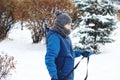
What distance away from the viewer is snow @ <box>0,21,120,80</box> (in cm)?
771

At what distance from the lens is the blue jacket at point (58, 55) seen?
12.7 ft

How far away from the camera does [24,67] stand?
27.8 ft

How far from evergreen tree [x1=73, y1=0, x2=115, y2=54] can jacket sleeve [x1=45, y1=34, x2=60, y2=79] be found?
7.16m

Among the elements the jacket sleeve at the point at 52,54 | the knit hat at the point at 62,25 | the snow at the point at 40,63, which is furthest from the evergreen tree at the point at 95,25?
the jacket sleeve at the point at 52,54

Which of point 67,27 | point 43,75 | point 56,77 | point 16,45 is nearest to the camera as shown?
point 56,77

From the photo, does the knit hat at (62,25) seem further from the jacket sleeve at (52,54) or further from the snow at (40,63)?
the snow at (40,63)

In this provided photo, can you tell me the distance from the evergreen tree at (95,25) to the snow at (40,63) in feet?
1.38

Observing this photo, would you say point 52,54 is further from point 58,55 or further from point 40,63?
A: point 40,63

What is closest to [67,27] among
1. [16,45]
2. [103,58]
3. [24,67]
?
[24,67]

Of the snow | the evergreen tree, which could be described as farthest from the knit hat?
the evergreen tree

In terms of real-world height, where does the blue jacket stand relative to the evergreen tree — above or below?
above

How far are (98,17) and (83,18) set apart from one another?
0.46 meters

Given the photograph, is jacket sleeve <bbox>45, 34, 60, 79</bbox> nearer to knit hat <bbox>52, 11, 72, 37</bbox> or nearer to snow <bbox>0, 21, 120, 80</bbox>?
knit hat <bbox>52, 11, 72, 37</bbox>

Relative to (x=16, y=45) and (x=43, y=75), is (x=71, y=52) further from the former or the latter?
(x=16, y=45)
